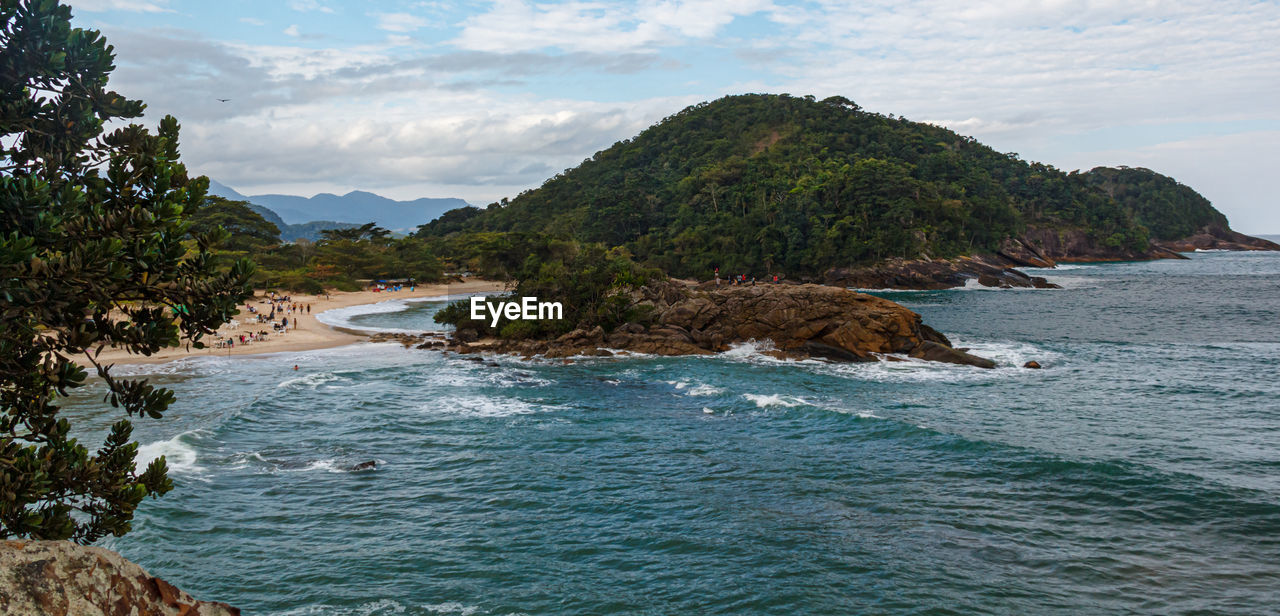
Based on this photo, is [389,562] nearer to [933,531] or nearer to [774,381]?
[933,531]

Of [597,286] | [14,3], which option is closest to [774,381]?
[597,286]

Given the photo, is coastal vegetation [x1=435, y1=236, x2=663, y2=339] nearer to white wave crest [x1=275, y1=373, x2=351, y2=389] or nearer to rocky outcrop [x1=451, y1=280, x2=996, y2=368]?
rocky outcrop [x1=451, y1=280, x2=996, y2=368]

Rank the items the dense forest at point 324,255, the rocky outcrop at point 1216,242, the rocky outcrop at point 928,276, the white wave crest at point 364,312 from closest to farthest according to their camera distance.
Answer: the white wave crest at point 364,312 < the dense forest at point 324,255 < the rocky outcrop at point 928,276 < the rocky outcrop at point 1216,242

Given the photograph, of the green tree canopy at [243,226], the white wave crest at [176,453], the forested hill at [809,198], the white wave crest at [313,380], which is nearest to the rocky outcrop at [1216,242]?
the forested hill at [809,198]

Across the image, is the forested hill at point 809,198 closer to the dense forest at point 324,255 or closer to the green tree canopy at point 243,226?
the dense forest at point 324,255

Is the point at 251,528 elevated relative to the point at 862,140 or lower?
lower

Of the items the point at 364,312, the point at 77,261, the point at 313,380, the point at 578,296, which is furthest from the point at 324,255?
the point at 77,261
